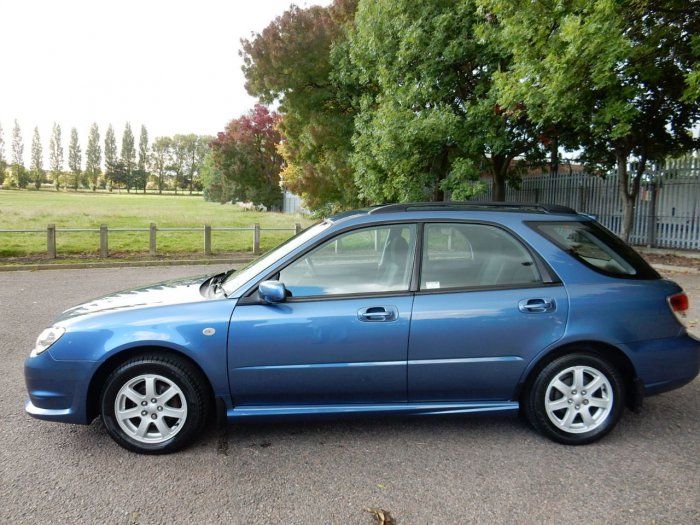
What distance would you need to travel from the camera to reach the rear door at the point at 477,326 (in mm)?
3350

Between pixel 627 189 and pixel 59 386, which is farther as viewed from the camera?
pixel 627 189

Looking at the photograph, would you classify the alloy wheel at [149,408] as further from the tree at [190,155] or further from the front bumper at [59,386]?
the tree at [190,155]

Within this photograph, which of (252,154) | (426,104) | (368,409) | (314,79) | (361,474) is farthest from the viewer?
(252,154)

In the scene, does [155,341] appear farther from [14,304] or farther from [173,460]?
[14,304]

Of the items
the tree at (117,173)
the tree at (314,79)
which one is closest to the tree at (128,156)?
the tree at (117,173)

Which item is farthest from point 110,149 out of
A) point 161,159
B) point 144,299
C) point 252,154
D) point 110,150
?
point 144,299

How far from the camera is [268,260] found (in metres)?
3.72

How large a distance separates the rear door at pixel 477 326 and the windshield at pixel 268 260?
0.81 metres

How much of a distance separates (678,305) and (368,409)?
2.31 meters

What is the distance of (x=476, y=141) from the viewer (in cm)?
1357

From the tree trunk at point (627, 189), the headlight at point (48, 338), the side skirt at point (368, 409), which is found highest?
the tree trunk at point (627, 189)

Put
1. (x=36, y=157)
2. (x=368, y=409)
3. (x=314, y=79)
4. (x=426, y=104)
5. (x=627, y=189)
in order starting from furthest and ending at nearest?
(x=36, y=157)
(x=314, y=79)
(x=627, y=189)
(x=426, y=104)
(x=368, y=409)

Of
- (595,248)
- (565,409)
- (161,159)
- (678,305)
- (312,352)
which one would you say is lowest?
(565,409)

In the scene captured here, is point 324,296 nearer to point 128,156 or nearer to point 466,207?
point 466,207
